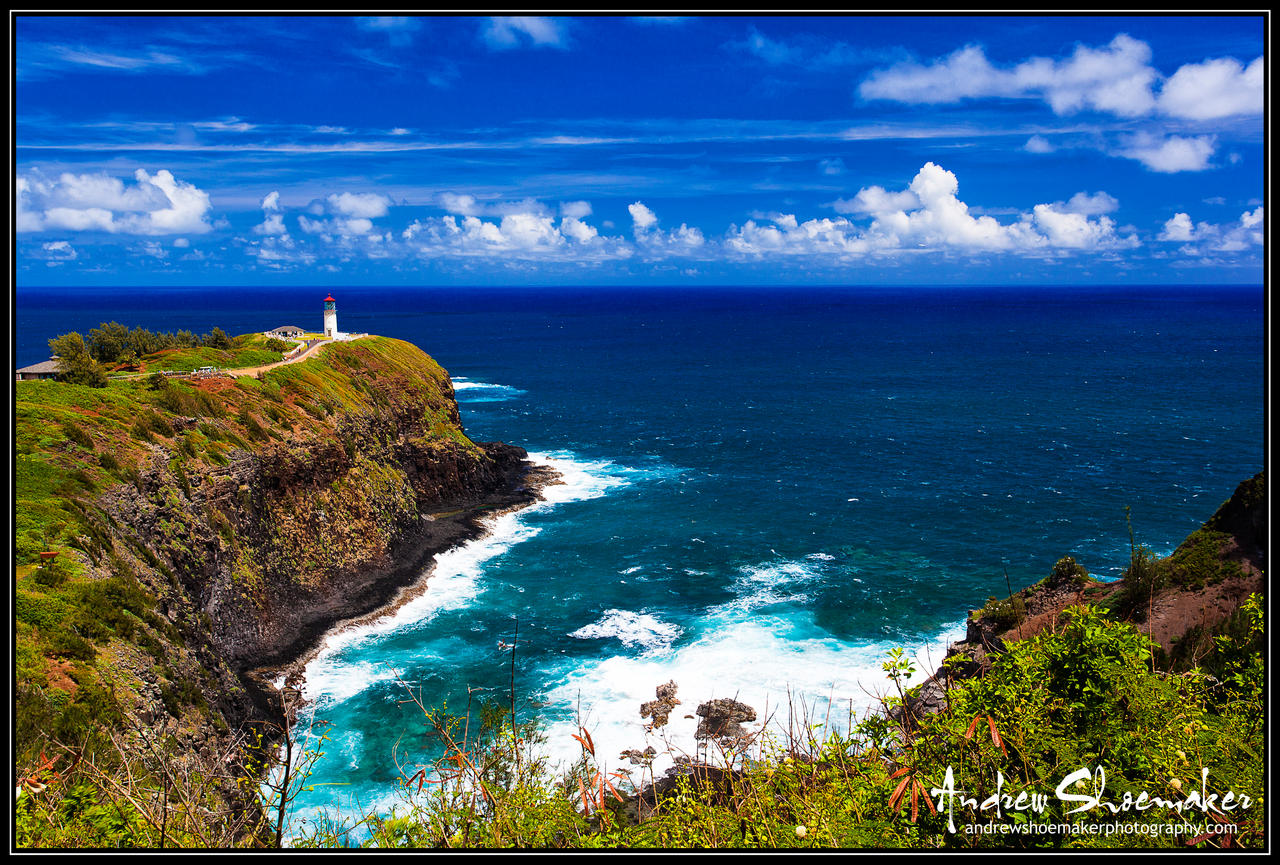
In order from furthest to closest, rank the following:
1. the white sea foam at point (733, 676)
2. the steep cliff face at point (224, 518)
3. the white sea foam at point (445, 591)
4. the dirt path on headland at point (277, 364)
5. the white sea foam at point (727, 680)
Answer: the dirt path on headland at point (277, 364), the white sea foam at point (445, 591), the white sea foam at point (733, 676), the white sea foam at point (727, 680), the steep cliff face at point (224, 518)

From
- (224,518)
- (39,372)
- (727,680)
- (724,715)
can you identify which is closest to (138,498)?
(224,518)

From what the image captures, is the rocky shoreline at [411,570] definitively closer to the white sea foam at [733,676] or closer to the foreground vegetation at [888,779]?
the white sea foam at [733,676]

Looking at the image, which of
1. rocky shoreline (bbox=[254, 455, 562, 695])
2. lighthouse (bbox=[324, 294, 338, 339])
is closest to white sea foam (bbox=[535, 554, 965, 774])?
rocky shoreline (bbox=[254, 455, 562, 695])

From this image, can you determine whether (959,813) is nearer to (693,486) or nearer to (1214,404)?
(693,486)

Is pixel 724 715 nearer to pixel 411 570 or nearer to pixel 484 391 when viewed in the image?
pixel 411 570

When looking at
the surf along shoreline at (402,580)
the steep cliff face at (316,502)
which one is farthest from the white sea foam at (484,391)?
the surf along shoreline at (402,580)

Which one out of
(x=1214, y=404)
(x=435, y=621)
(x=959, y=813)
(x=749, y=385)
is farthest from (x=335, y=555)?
(x=1214, y=404)

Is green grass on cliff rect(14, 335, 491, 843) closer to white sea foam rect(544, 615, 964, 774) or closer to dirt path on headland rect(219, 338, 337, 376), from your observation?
dirt path on headland rect(219, 338, 337, 376)
